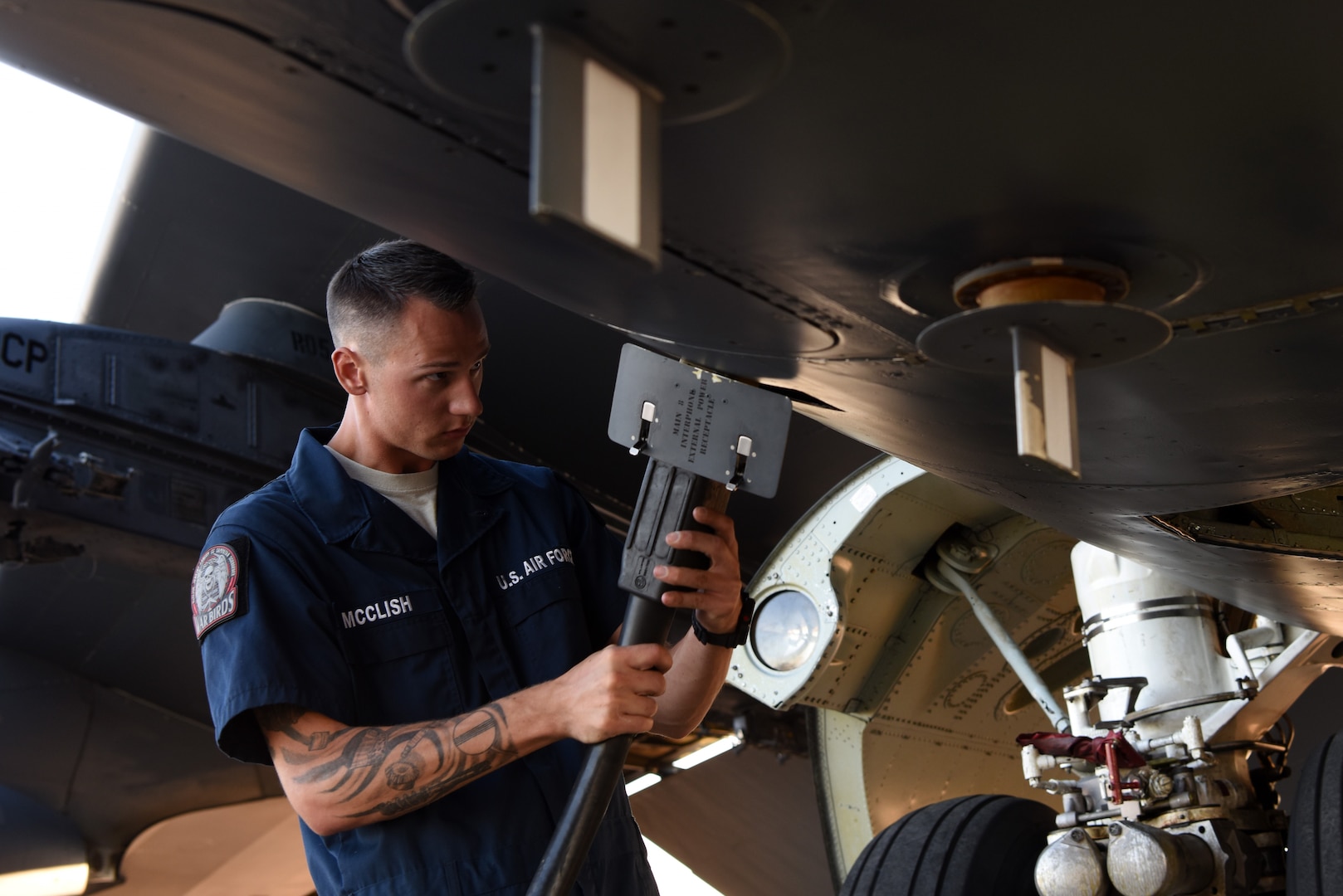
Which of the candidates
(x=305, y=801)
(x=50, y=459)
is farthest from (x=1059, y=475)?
(x=50, y=459)

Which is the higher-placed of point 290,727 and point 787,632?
point 787,632

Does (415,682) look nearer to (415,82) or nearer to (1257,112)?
(415,82)

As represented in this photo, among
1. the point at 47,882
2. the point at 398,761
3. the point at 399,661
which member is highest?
the point at 399,661

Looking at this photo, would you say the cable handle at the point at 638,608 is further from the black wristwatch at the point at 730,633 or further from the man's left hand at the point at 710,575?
the black wristwatch at the point at 730,633

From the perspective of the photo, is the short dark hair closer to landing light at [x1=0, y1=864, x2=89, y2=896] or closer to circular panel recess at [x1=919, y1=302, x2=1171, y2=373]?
circular panel recess at [x1=919, y1=302, x2=1171, y2=373]

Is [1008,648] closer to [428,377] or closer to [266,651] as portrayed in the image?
[428,377]

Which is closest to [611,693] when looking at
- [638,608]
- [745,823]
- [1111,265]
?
[638,608]

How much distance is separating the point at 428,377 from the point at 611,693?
2.07ft

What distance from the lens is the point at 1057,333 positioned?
1394mm

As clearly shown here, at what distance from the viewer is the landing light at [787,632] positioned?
4.75 m

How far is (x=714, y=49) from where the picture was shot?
1.04 metres

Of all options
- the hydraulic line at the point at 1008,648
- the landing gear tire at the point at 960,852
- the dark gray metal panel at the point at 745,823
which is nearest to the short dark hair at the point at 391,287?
the landing gear tire at the point at 960,852

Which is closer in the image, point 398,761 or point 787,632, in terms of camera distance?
point 398,761

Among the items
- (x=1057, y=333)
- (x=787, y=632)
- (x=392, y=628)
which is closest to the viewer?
(x=1057, y=333)
